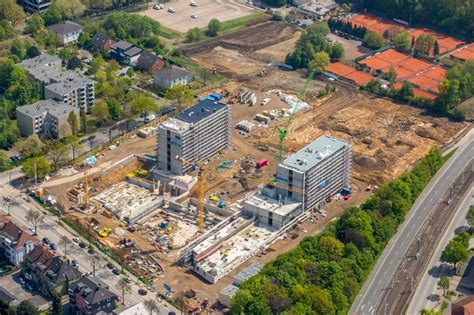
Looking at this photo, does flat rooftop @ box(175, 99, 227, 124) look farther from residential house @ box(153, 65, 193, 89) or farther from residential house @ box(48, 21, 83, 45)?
residential house @ box(48, 21, 83, 45)

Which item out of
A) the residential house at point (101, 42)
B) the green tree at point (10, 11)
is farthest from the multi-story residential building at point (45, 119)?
the green tree at point (10, 11)

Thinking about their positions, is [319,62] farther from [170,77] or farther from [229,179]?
[229,179]

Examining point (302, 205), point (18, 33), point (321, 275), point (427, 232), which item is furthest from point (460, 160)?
point (18, 33)

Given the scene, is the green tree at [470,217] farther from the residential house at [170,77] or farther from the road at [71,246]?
the residential house at [170,77]

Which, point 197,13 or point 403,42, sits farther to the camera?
point 197,13

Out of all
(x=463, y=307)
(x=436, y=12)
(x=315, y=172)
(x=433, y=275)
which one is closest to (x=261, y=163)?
(x=315, y=172)
